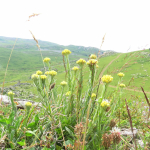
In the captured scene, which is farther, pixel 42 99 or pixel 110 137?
pixel 42 99

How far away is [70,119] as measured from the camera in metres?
1.83

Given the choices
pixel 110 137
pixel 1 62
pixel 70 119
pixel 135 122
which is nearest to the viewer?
pixel 110 137

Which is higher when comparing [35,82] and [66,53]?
[66,53]

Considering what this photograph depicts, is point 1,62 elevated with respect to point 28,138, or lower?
lower

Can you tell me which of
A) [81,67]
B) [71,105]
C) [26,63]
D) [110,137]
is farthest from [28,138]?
[26,63]

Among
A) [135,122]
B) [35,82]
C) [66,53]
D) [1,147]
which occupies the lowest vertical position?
[135,122]

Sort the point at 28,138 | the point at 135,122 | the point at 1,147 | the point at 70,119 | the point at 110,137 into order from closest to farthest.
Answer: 1. the point at 110,137
2. the point at 1,147
3. the point at 28,138
4. the point at 70,119
5. the point at 135,122

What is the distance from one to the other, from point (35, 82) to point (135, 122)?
2613mm

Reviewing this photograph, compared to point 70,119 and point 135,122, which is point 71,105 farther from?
point 135,122

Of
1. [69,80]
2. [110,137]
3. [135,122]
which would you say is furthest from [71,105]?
[135,122]

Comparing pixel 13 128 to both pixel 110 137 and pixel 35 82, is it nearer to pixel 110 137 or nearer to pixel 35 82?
pixel 35 82

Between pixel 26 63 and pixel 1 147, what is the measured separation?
144m

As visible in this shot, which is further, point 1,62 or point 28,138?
point 1,62

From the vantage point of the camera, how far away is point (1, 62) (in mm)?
129000
